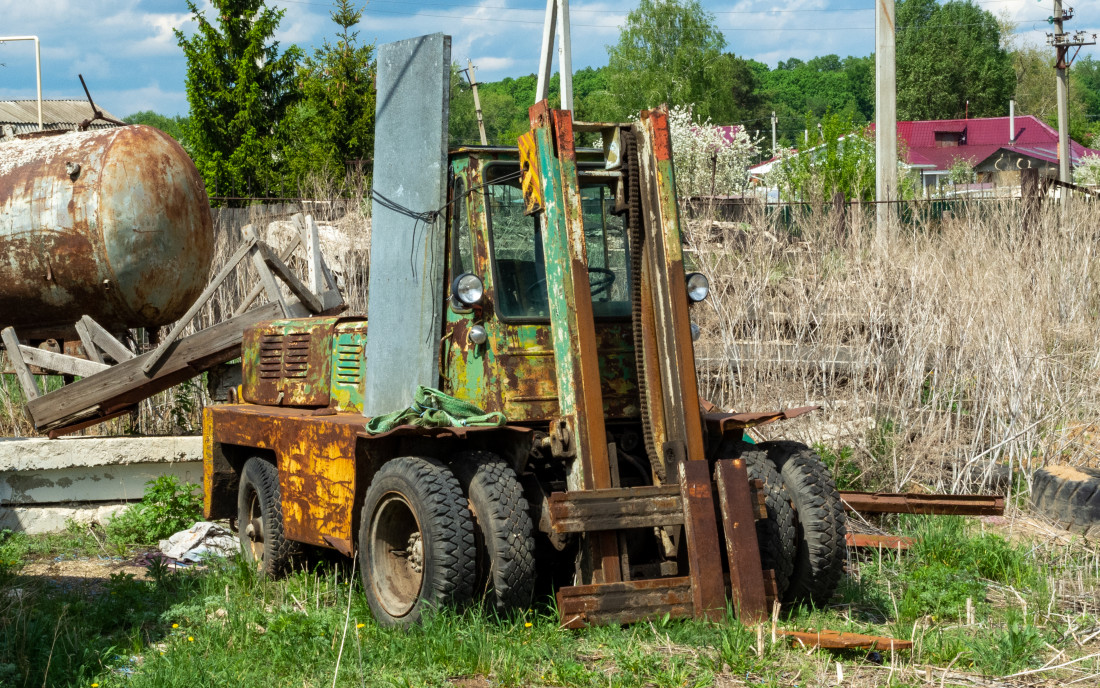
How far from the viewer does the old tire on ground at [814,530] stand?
16.4 feet

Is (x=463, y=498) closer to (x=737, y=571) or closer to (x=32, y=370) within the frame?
(x=737, y=571)

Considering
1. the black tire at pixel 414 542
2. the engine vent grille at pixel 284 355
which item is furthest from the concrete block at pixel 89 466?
the black tire at pixel 414 542

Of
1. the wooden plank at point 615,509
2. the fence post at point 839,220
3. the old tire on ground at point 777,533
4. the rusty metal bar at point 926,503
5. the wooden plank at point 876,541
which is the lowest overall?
the wooden plank at point 876,541

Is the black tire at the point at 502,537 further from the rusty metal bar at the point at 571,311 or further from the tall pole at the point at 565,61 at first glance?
the tall pole at the point at 565,61

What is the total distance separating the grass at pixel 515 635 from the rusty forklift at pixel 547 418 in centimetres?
22

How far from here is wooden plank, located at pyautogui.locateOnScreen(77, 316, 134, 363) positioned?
8.67 meters

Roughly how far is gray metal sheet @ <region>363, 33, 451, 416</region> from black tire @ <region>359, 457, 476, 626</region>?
1.72 ft

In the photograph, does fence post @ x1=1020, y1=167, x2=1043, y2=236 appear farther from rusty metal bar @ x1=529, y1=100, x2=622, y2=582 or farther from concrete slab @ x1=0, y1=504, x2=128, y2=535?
concrete slab @ x1=0, y1=504, x2=128, y2=535

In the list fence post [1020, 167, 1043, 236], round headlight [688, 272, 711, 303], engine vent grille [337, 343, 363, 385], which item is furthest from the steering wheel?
fence post [1020, 167, 1043, 236]

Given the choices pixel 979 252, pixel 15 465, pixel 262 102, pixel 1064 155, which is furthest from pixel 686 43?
pixel 15 465

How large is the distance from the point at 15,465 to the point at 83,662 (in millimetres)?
3754

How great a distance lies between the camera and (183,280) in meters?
9.38

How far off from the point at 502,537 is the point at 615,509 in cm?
50

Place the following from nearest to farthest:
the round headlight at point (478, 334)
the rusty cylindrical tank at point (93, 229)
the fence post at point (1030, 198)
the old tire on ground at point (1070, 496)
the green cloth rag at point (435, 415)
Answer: the green cloth rag at point (435, 415) → the round headlight at point (478, 334) → the old tire on ground at point (1070, 496) → the rusty cylindrical tank at point (93, 229) → the fence post at point (1030, 198)
